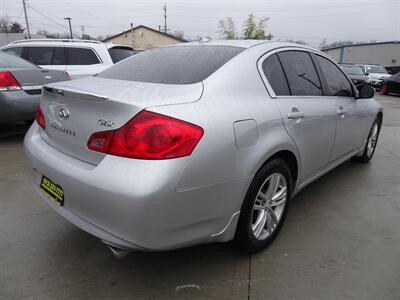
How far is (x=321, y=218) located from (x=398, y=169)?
88.4 inches

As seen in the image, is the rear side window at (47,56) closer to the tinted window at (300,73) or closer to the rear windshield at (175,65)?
the rear windshield at (175,65)

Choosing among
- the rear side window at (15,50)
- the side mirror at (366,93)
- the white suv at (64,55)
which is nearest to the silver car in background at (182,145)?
the side mirror at (366,93)

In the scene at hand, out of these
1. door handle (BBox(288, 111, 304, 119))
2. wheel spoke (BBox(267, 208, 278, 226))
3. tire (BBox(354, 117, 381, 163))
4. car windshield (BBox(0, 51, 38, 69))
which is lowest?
tire (BBox(354, 117, 381, 163))

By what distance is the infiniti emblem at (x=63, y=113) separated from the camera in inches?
82.1

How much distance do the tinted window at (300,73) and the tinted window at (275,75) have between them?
76 millimetres

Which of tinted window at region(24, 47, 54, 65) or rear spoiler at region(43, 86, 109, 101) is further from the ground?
rear spoiler at region(43, 86, 109, 101)

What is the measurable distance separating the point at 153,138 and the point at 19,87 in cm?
408

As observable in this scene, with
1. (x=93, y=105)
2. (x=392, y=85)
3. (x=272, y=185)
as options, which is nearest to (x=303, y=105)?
(x=272, y=185)

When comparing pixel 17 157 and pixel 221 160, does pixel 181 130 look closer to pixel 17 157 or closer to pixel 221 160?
pixel 221 160

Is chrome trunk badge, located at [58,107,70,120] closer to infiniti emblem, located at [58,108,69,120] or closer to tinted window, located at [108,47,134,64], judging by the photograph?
infiniti emblem, located at [58,108,69,120]

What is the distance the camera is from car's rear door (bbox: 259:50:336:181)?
250 cm

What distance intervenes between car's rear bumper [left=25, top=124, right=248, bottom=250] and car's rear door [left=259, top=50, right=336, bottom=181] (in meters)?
0.79

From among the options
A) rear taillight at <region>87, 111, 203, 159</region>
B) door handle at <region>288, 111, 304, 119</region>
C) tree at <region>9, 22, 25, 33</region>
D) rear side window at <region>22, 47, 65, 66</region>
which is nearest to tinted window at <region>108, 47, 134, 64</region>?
rear side window at <region>22, 47, 65, 66</region>

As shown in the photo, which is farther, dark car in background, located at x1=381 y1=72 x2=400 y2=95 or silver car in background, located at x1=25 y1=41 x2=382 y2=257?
dark car in background, located at x1=381 y1=72 x2=400 y2=95
